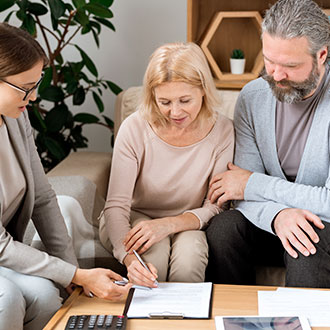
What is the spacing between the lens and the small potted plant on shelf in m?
2.43

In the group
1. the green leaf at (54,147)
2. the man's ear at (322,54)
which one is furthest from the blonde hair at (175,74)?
the green leaf at (54,147)

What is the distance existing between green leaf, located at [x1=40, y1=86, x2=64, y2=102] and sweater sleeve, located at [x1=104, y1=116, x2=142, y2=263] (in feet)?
2.26

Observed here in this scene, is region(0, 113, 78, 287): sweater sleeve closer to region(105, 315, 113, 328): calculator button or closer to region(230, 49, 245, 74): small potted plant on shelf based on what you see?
region(105, 315, 113, 328): calculator button

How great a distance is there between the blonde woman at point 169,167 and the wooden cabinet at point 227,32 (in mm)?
526

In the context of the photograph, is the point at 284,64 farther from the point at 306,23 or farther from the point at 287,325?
the point at 287,325

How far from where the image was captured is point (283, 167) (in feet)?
6.15

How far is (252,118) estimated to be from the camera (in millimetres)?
1912

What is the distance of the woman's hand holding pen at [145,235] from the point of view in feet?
5.60

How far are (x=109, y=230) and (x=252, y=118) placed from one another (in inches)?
23.3

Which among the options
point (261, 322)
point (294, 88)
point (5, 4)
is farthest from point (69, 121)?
point (261, 322)

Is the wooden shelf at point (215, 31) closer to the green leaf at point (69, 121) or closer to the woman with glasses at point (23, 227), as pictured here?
the green leaf at point (69, 121)

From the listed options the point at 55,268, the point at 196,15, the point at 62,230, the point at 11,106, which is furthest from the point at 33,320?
the point at 196,15

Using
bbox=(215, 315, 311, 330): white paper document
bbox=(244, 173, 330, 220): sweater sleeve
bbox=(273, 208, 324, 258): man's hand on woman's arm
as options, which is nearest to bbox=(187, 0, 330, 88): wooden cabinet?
bbox=(244, 173, 330, 220): sweater sleeve

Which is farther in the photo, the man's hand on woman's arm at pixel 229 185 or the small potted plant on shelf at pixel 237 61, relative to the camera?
the small potted plant on shelf at pixel 237 61
